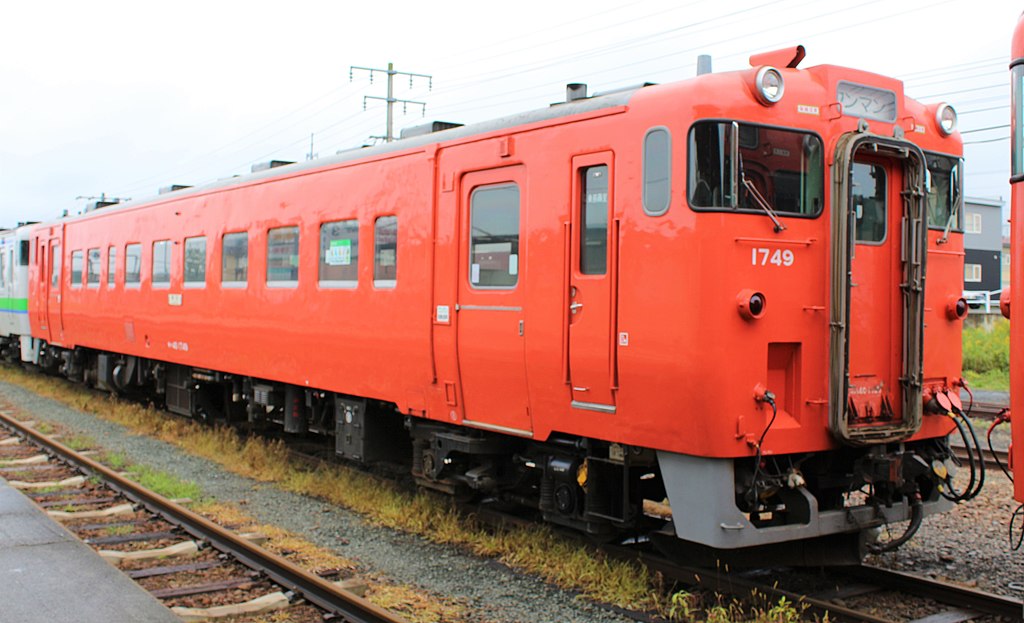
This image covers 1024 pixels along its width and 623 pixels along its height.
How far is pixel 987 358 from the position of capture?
2119cm

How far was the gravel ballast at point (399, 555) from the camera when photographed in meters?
6.11

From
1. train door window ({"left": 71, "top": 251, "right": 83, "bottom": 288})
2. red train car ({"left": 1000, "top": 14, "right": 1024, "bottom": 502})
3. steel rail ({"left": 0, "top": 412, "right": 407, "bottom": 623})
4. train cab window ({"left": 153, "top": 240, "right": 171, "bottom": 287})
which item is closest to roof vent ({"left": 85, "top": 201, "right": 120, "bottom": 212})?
train door window ({"left": 71, "top": 251, "right": 83, "bottom": 288})

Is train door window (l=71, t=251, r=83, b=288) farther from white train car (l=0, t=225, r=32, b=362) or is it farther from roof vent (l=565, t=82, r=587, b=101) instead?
roof vent (l=565, t=82, r=587, b=101)

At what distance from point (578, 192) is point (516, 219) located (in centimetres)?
69

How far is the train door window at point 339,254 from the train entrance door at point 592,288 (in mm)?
3002

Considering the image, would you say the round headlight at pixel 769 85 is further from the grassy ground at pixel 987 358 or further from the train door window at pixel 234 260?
the grassy ground at pixel 987 358

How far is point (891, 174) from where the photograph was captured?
6379 millimetres

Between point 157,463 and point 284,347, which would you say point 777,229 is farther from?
point 157,463

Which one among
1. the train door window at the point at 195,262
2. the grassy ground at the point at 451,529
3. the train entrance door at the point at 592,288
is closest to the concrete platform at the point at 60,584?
the grassy ground at the point at 451,529

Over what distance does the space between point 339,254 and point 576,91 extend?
10.5 ft

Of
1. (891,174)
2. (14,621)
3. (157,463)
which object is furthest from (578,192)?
(157,463)

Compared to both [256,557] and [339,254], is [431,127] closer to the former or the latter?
[339,254]

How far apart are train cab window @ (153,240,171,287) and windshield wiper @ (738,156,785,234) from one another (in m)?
9.33

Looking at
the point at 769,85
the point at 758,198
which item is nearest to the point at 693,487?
the point at 758,198
